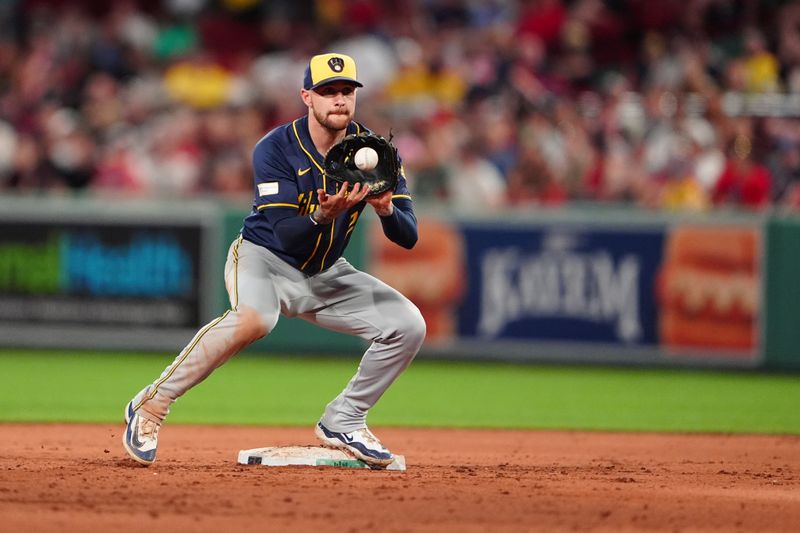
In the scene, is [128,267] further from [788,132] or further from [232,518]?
[232,518]

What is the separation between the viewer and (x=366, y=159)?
21.1 feet

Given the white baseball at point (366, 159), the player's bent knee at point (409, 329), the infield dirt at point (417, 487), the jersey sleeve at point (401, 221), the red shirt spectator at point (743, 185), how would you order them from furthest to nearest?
the red shirt spectator at point (743, 185)
the player's bent knee at point (409, 329)
the jersey sleeve at point (401, 221)
the white baseball at point (366, 159)
the infield dirt at point (417, 487)

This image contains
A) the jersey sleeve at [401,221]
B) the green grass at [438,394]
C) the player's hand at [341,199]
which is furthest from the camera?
the green grass at [438,394]

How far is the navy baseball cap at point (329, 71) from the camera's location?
670 centimetres

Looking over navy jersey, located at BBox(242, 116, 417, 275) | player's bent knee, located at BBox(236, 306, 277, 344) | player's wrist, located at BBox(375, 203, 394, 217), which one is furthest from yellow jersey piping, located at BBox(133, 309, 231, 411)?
player's wrist, located at BBox(375, 203, 394, 217)

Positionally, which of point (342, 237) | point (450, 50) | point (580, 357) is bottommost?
point (580, 357)

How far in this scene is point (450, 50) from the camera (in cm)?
1684

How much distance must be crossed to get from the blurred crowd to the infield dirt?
19.0 ft

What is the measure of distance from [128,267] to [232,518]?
365 inches

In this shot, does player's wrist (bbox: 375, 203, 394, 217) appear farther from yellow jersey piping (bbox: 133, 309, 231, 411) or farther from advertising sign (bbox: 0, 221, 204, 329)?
advertising sign (bbox: 0, 221, 204, 329)

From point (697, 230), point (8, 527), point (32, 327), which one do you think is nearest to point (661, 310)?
Answer: point (697, 230)

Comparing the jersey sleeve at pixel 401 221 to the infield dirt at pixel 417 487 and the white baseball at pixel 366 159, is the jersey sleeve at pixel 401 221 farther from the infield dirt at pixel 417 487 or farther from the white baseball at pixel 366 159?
the infield dirt at pixel 417 487

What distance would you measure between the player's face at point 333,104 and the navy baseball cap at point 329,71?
42mm

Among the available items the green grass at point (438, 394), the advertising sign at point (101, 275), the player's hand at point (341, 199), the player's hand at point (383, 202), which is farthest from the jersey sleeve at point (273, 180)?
the advertising sign at point (101, 275)
